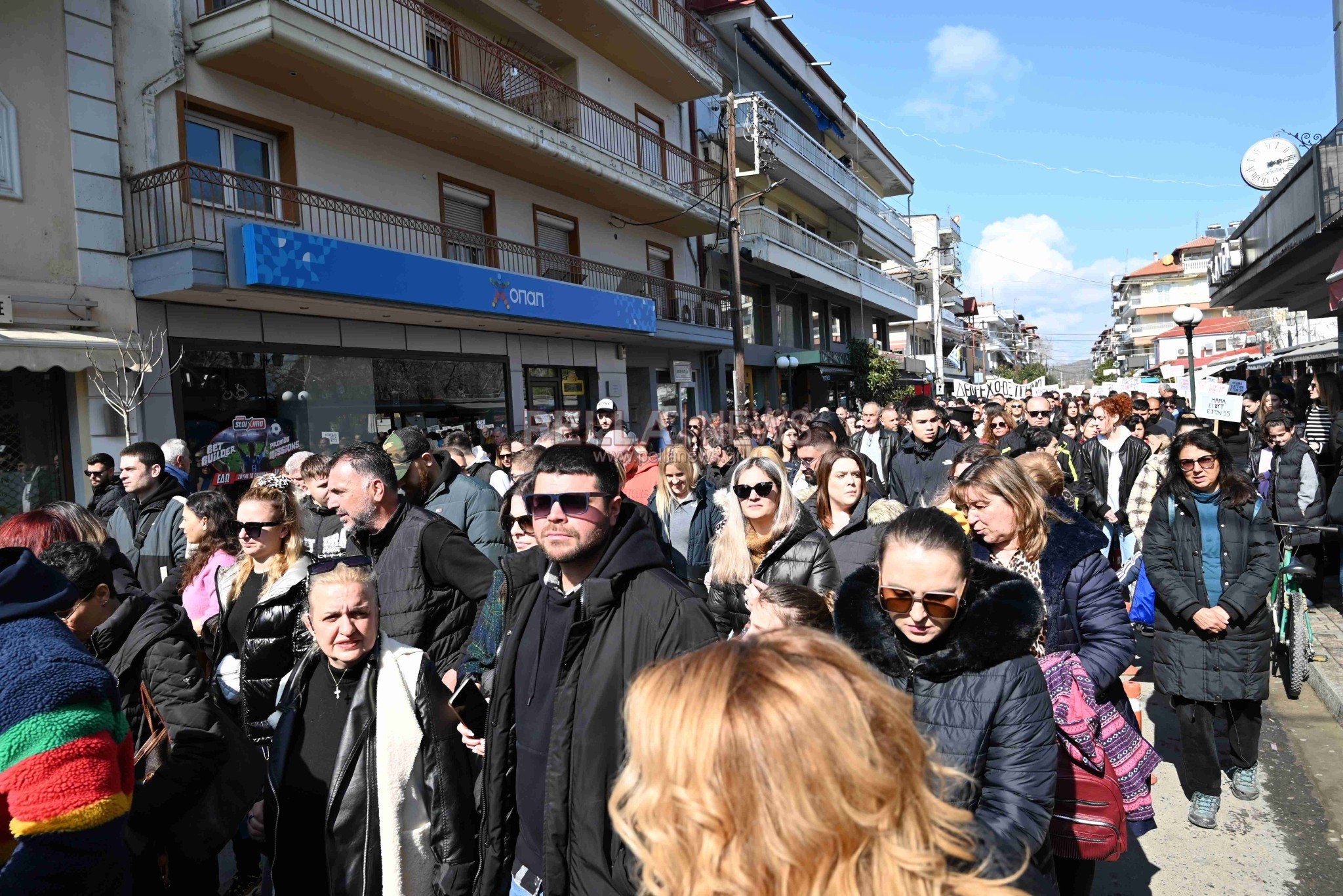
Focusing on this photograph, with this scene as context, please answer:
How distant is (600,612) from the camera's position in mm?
2424

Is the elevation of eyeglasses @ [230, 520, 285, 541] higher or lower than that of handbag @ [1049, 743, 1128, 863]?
higher

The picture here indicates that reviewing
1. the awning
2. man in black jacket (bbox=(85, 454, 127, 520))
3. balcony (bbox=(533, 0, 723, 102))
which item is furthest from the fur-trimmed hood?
balcony (bbox=(533, 0, 723, 102))

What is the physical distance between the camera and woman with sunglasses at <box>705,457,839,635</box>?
13.0ft

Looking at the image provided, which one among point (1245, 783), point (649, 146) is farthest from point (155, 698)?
point (649, 146)

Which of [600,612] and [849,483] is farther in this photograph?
[849,483]

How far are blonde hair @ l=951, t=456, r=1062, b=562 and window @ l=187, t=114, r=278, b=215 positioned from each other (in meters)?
9.39

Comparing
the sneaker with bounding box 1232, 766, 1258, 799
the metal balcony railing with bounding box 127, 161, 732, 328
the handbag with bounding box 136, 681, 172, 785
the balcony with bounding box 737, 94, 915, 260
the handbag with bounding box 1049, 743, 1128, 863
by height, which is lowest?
the sneaker with bounding box 1232, 766, 1258, 799

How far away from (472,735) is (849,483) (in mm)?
2745

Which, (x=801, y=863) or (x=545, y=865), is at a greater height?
(x=801, y=863)

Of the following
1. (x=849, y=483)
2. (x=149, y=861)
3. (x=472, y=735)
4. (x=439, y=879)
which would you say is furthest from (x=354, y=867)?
(x=849, y=483)

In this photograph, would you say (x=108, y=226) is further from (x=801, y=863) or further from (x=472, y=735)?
(x=801, y=863)

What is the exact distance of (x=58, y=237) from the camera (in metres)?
8.91

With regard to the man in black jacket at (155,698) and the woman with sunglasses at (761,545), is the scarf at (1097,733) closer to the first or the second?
the woman with sunglasses at (761,545)

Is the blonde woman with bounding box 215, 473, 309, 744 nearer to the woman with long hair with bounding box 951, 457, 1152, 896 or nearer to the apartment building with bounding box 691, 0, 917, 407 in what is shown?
the woman with long hair with bounding box 951, 457, 1152, 896
